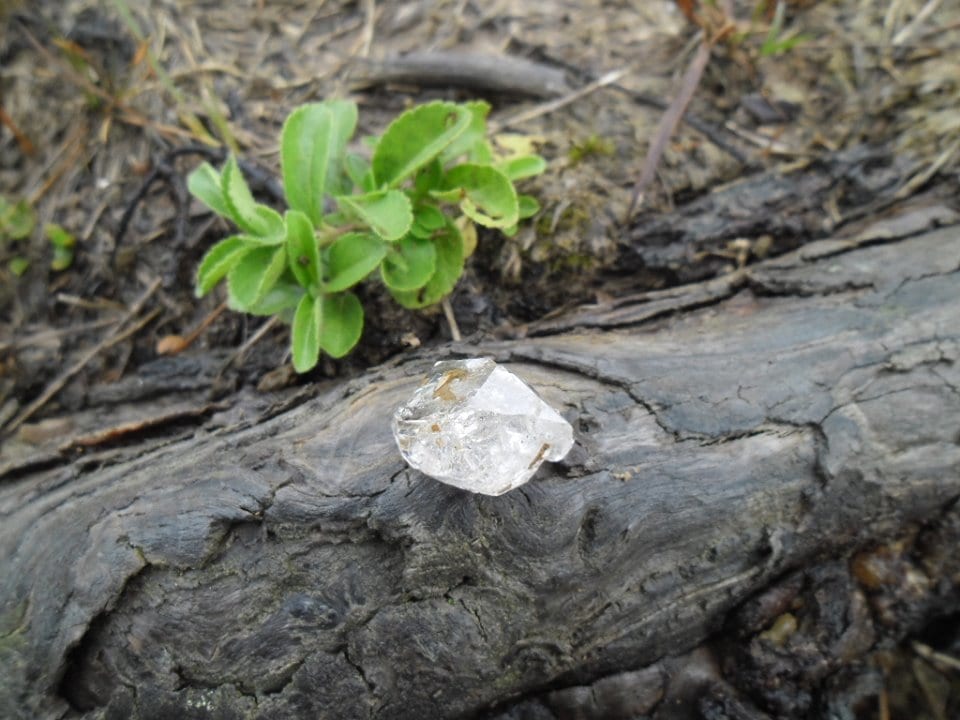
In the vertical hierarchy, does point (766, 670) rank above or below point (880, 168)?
below

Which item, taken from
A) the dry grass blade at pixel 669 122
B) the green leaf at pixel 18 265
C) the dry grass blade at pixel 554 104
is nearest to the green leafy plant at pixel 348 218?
the dry grass blade at pixel 669 122

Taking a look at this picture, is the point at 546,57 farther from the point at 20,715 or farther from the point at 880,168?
the point at 20,715

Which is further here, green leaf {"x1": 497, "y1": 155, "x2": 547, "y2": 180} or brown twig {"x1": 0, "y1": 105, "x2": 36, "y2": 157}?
brown twig {"x1": 0, "y1": 105, "x2": 36, "y2": 157}

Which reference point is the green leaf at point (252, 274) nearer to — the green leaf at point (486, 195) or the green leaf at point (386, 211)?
the green leaf at point (386, 211)

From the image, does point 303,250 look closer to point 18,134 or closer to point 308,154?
point 308,154

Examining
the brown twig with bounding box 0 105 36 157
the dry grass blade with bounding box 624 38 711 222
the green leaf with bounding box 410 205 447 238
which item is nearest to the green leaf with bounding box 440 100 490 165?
the green leaf with bounding box 410 205 447 238

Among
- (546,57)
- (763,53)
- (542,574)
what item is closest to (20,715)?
(542,574)

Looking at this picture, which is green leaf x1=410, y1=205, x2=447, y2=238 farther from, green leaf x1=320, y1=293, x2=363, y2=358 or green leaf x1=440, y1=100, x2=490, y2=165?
green leaf x1=320, y1=293, x2=363, y2=358
